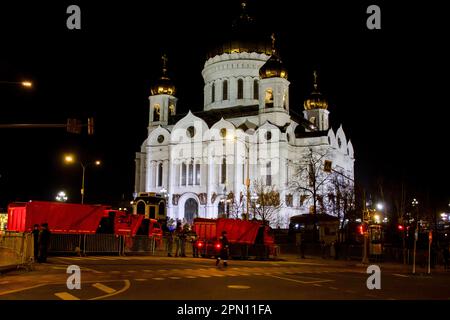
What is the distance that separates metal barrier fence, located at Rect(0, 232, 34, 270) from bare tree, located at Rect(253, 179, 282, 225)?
1565 inches

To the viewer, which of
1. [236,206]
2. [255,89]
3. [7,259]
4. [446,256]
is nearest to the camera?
[7,259]

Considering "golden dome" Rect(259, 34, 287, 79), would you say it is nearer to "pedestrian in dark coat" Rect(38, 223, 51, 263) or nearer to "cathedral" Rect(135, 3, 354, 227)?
"cathedral" Rect(135, 3, 354, 227)

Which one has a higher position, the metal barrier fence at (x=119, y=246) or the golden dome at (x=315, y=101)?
the golden dome at (x=315, y=101)

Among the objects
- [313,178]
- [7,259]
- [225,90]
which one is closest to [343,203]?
[313,178]

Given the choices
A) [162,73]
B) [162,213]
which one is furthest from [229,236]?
[162,73]

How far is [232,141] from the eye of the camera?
73312 mm

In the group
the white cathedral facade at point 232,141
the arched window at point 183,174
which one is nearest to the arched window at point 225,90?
the white cathedral facade at point 232,141

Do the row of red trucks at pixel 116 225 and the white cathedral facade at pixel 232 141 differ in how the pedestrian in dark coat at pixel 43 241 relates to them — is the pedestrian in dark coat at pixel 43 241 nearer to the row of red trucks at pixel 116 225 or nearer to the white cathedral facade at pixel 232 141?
the row of red trucks at pixel 116 225

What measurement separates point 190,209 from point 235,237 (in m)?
45.0

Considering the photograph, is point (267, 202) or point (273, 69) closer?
point (267, 202)

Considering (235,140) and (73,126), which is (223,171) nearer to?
(235,140)

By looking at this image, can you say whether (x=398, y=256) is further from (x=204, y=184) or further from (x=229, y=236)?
(x=204, y=184)

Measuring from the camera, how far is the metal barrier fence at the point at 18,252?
1997 cm

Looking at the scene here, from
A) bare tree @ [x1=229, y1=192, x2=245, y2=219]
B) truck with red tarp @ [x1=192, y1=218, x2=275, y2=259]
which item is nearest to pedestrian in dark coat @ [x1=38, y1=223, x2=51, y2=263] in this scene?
truck with red tarp @ [x1=192, y1=218, x2=275, y2=259]
